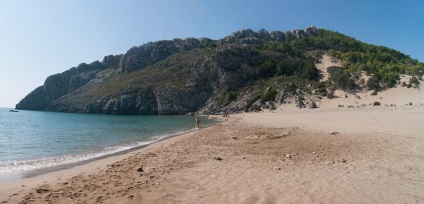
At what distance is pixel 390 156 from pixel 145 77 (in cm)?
10917

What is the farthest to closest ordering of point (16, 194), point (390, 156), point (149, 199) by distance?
1. point (390, 156)
2. point (16, 194)
3. point (149, 199)

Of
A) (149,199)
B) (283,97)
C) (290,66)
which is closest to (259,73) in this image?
(290,66)

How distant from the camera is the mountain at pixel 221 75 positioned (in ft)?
258

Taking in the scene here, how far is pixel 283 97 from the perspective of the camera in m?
75.6

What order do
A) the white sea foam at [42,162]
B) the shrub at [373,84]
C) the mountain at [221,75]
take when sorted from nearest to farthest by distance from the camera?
the white sea foam at [42,162], the shrub at [373,84], the mountain at [221,75]

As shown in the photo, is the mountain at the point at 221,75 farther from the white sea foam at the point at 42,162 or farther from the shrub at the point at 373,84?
the white sea foam at the point at 42,162

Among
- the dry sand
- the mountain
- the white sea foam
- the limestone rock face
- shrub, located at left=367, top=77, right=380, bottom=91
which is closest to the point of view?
the dry sand

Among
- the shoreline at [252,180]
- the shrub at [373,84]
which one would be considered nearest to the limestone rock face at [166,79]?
the shrub at [373,84]

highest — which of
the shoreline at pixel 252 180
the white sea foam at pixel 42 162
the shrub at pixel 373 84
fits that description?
the shrub at pixel 373 84

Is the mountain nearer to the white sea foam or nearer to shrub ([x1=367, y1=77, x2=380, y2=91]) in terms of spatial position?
shrub ([x1=367, y1=77, x2=380, y2=91])

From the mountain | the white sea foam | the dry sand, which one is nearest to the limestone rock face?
the mountain

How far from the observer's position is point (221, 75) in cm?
10175

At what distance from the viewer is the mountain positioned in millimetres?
78500

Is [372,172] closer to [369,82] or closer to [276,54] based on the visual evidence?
[369,82]
